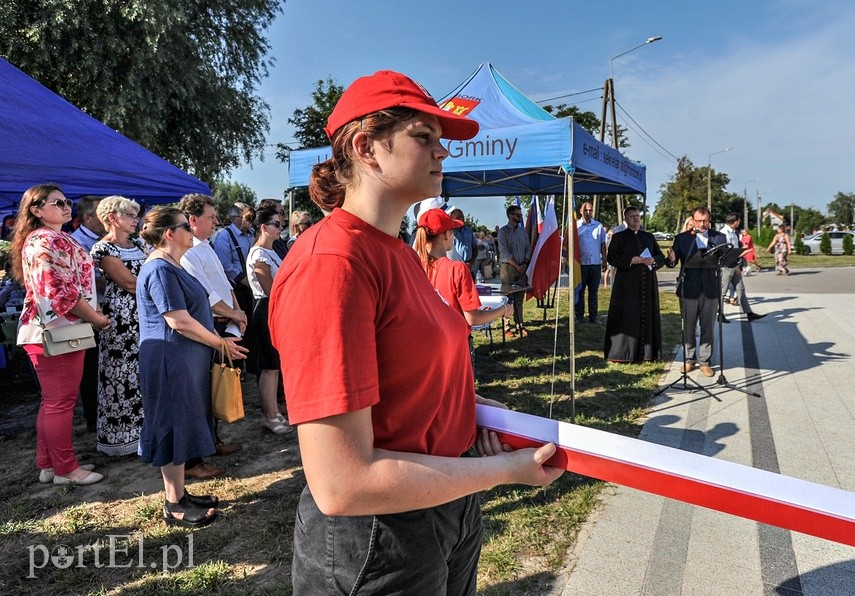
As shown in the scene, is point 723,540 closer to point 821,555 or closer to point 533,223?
point 821,555

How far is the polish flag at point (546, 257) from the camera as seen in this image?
793 centimetres

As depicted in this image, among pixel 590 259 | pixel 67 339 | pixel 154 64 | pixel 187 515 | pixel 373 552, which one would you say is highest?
pixel 154 64

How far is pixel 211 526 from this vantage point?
128 inches

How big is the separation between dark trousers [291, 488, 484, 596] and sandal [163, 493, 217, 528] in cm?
246

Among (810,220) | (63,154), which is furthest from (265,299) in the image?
(810,220)

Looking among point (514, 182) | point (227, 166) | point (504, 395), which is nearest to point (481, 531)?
point (504, 395)

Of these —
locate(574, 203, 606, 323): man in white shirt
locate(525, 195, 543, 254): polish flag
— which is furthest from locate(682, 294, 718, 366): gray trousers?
locate(574, 203, 606, 323): man in white shirt

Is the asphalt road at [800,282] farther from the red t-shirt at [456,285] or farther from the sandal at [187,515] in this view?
the sandal at [187,515]

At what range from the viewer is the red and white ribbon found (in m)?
0.96

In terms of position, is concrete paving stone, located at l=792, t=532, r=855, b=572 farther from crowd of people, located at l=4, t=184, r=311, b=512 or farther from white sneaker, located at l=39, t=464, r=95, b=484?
white sneaker, located at l=39, t=464, r=95, b=484

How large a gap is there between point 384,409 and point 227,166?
49.9 feet

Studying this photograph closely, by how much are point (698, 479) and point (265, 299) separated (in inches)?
164

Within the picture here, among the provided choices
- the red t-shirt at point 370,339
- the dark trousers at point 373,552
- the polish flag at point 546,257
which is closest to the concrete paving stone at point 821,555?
the dark trousers at point 373,552

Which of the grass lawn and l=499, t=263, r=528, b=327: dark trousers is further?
l=499, t=263, r=528, b=327: dark trousers
